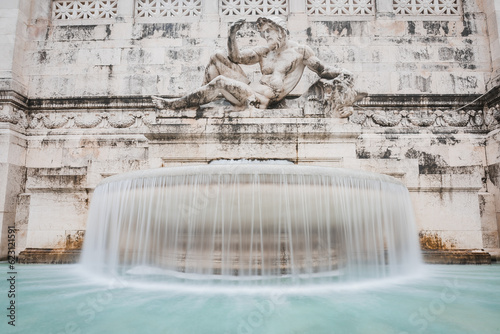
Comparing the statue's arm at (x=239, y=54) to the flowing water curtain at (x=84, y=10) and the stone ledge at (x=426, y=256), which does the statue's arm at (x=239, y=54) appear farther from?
the flowing water curtain at (x=84, y=10)

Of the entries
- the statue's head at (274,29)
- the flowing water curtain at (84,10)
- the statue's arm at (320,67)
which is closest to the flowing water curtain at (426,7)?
the statue's arm at (320,67)

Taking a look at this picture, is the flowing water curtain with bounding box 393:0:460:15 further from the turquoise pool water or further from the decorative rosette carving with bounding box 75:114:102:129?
the decorative rosette carving with bounding box 75:114:102:129

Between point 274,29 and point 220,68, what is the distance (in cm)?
119

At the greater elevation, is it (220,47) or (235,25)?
(220,47)

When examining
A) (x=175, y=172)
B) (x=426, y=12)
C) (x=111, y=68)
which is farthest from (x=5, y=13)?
(x=426, y=12)

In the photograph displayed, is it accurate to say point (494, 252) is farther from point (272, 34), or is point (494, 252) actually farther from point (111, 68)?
point (111, 68)

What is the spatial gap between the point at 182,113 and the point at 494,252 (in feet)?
20.5

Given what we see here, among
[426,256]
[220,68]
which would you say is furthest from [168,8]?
[426,256]

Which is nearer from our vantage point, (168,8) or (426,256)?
(426,256)

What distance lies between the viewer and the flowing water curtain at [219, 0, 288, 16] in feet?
28.2

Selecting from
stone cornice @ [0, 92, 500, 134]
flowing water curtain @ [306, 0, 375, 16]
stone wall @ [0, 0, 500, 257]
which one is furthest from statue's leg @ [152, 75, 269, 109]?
flowing water curtain @ [306, 0, 375, 16]

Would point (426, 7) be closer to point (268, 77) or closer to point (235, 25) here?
point (268, 77)

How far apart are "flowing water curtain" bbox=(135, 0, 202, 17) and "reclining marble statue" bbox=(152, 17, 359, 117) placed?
10.6 feet

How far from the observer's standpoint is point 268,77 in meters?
6.23
